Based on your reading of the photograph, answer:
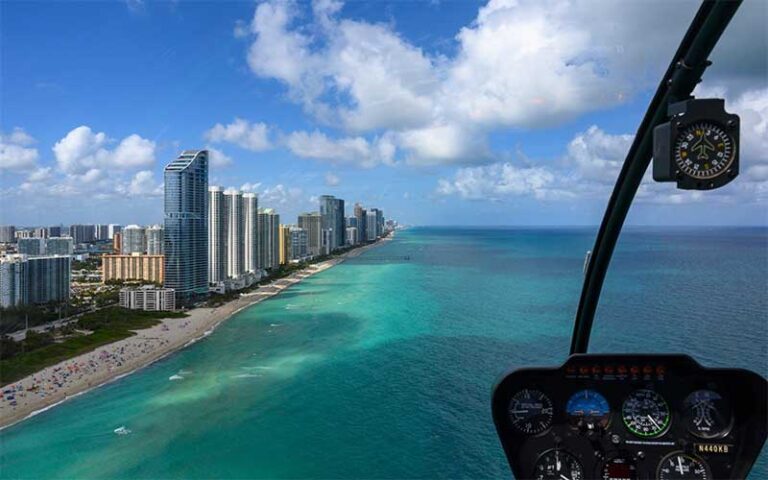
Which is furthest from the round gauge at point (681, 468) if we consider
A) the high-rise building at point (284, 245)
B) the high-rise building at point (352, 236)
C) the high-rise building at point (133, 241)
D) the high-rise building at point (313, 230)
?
the high-rise building at point (352, 236)

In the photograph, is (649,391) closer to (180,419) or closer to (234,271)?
(180,419)

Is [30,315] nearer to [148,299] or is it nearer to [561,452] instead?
[148,299]

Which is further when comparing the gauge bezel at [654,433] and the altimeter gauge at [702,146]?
the gauge bezel at [654,433]

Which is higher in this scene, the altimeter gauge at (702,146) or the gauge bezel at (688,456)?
the altimeter gauge at (702,146)

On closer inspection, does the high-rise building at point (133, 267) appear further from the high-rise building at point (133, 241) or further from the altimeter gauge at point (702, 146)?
the altimeter gauge at point (702, 146)

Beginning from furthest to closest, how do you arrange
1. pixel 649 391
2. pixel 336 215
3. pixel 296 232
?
pixel 336 215 < pixel 296 232 < pixel 649 391

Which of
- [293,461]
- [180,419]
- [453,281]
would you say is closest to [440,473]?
[293,461]

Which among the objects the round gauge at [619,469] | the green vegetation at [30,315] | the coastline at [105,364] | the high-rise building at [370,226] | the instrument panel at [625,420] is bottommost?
the coastline at [105,364]
